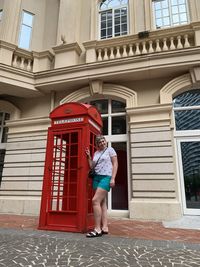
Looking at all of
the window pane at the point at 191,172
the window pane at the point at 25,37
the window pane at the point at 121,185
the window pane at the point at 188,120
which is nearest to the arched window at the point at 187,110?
the window pane at the point at 188,120

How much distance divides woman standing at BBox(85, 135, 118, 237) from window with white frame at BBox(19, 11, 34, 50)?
7702 millimetres

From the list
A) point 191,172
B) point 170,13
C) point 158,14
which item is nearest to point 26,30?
point 158,14

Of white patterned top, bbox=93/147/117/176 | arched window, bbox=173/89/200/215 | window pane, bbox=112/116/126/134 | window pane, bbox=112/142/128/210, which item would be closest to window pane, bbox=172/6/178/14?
arched window, bbox=173/89/200/215

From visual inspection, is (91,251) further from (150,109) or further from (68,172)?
(150,109)

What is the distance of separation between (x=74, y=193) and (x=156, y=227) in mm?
2043

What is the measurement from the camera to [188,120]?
7910 millimetres

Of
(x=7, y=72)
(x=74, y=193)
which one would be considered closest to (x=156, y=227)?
(x=74, y=193)

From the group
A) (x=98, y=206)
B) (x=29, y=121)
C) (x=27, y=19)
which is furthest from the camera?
(x=27, y=19)

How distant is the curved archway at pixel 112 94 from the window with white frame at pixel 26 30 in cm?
360

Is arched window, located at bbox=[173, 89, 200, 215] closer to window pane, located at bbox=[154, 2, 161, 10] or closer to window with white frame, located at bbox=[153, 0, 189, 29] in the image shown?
window with white frame, located at bbox=[153, 0, 189, 29]

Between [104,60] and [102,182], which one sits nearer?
[102,182]

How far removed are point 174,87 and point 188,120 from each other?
3.76 ft

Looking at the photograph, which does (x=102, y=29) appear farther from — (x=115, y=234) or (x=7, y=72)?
(x=115, y=234)

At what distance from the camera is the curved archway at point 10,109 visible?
9.66 metres
